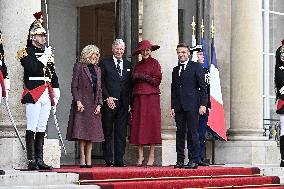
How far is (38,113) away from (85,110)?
48.4 inches

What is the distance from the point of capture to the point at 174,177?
9930 millimetres

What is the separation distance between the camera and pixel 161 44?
40.0ft

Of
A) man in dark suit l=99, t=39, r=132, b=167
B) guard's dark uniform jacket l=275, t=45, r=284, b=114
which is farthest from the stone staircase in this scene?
guard's dark uniform jacket l=275, t=45, r=284, b=114

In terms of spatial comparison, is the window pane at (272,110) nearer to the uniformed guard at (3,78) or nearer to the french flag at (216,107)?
the french flag at (216,107)

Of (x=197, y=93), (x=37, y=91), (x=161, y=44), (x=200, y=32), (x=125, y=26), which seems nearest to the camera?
(x=37, y=91)

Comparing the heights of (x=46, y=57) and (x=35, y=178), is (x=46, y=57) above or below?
above

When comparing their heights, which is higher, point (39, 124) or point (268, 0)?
point (268, 0)

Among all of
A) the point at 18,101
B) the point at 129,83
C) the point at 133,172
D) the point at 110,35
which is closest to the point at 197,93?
the point at 129,83

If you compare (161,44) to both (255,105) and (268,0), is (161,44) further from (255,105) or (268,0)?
(268,0)

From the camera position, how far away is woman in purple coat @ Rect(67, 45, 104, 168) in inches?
414

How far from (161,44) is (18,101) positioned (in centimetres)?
323

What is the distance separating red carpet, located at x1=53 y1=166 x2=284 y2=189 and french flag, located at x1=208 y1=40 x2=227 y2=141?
1.75 metres

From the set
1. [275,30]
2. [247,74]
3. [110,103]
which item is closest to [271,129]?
[247,74]

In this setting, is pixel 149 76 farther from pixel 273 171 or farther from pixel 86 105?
pixel 273 171
